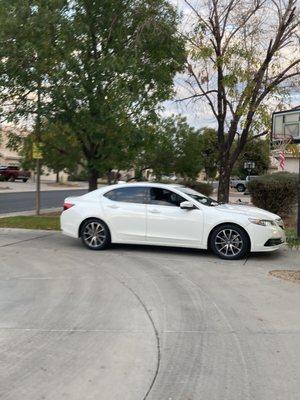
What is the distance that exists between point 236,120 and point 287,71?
1.94m

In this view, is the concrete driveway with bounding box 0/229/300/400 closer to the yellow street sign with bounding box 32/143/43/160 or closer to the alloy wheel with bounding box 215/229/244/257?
the alloy wheel with bounding box 215/229/244/257

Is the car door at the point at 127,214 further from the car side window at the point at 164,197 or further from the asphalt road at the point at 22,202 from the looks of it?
the asphalt road at the point at 22,202

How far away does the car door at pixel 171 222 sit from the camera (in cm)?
1062

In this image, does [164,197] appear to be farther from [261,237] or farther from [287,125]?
[287,125]

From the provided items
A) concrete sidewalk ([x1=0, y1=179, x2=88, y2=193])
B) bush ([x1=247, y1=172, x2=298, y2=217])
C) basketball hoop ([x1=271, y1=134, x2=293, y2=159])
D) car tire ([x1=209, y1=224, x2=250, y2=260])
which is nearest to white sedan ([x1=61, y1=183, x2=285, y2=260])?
car tire ([x1=209, y1=224, x2=250, y2=260])

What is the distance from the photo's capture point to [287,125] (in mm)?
12383

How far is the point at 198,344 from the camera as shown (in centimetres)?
546

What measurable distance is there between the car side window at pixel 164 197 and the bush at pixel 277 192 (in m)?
7.18

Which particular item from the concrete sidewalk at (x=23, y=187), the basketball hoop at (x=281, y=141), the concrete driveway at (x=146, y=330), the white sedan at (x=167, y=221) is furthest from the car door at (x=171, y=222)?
the concrete sidewalk at (x=23, y=187)

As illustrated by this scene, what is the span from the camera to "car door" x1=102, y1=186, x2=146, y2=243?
36.1 feet

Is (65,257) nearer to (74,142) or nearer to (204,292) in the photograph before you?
(204,292)

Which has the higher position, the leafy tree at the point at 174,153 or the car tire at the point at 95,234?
the leafy tree at the point at 174,153

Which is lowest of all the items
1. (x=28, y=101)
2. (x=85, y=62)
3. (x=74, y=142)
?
(x=74, y=142)

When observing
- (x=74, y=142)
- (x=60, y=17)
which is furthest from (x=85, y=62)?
(x=74, y=142)
